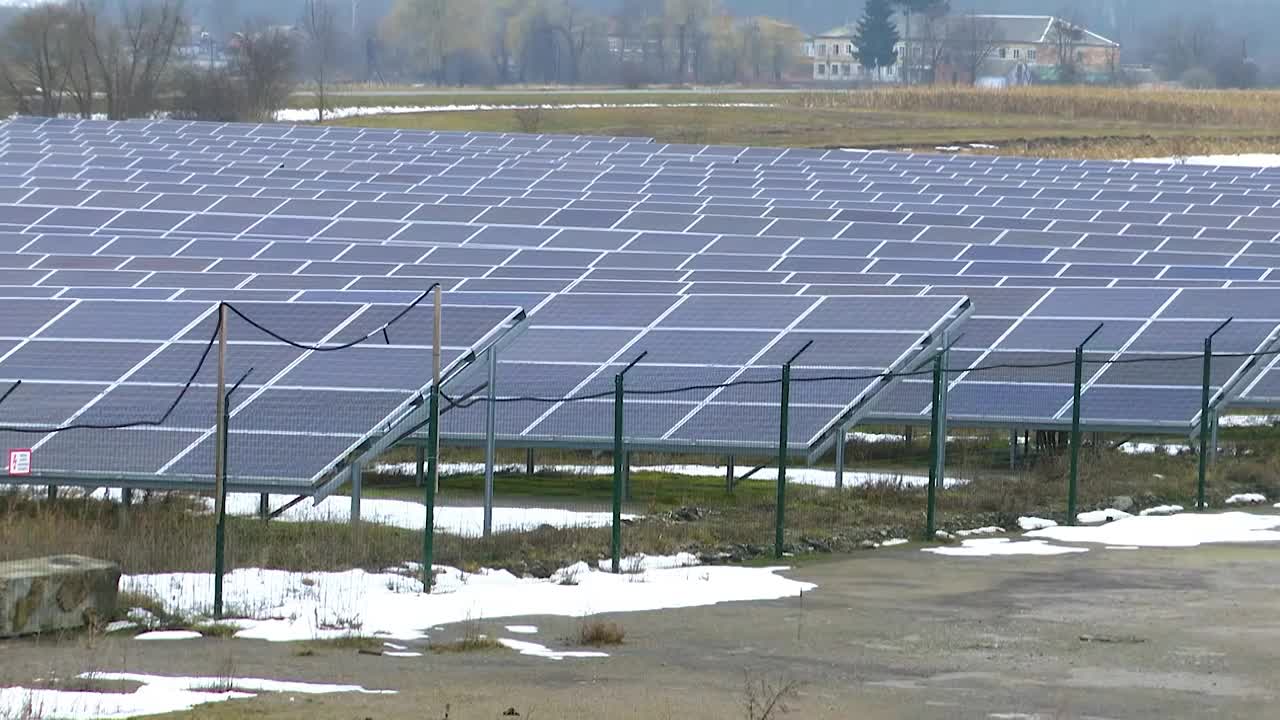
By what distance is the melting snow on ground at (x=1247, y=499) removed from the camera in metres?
25.4

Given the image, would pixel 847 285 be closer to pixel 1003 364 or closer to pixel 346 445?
→ pixel 1003 364

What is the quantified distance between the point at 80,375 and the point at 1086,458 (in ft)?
42.8

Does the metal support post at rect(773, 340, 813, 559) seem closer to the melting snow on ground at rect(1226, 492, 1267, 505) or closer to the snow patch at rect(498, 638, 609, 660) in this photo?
the snow patch at rect(498, 638, 609, 660)

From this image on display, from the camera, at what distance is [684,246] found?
40.0 meters

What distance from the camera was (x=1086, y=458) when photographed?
28438 mm

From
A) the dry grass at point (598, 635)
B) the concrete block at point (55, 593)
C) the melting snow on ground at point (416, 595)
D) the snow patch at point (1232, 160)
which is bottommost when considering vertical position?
the melting snow on ground at point (416, 595)

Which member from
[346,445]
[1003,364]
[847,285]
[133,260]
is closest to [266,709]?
[346,445]

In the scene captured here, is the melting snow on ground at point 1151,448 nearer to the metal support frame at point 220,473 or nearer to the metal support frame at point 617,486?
the metal support frame at point 617,486

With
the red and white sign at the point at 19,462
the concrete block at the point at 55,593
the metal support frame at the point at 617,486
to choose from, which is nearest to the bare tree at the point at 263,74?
the metal support frame at the point at 617,486

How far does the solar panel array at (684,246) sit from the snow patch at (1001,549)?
208cm

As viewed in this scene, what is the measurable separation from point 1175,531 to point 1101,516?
120cm

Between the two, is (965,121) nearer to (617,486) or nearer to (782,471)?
(782,471)

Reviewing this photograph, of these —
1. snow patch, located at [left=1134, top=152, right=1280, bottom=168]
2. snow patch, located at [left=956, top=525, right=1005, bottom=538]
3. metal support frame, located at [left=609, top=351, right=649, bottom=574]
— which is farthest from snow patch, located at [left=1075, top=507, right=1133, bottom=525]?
snow patch, located at [left=1134, top=152, right=1280, bottom=168]

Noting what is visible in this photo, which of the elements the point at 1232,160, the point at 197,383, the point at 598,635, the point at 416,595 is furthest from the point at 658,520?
the point at 1232,160
